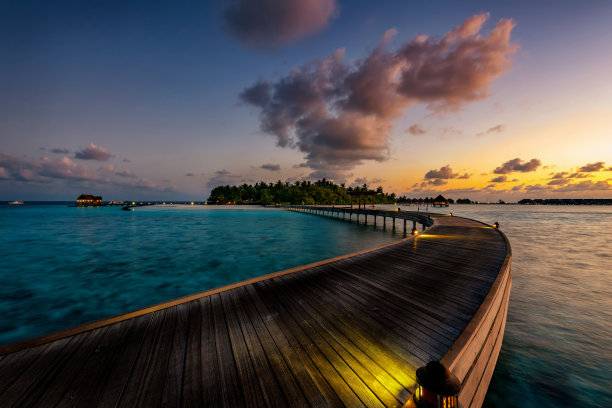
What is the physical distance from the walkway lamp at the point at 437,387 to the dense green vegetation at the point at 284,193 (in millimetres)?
114346

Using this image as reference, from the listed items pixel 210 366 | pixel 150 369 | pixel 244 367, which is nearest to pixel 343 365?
pixel 244 367

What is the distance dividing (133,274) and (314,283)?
11699 mm

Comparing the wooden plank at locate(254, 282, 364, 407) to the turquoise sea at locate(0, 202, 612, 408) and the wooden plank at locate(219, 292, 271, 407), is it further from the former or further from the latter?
the turquoise sea at locate(0, 202, 612, 408)

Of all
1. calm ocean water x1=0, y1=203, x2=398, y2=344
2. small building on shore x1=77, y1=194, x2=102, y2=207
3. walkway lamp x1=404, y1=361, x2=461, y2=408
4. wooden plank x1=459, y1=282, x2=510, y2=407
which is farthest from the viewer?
small building on shore x1=77, y1=194, x2=102, y2=207

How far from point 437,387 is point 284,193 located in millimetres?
123915

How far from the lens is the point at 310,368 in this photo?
9.49 ft

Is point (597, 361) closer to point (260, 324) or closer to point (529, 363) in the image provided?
point (529, 363)

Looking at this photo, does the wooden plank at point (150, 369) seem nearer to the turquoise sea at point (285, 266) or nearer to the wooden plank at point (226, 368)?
the wooden plank at point (226, 368)

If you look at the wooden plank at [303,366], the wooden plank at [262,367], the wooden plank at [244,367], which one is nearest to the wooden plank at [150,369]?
the wooden plank at [244,367]

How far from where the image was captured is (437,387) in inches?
71.4

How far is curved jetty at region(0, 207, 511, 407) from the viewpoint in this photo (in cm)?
254

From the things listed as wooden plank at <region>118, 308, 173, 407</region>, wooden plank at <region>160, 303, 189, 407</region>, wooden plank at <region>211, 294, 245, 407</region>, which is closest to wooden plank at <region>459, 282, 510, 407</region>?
wooden plank at <region>211, 294, 245, 407</region>

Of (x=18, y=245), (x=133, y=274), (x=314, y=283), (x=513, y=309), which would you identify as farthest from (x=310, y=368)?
(x=18, y=245)

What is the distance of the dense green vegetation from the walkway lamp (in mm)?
114346
